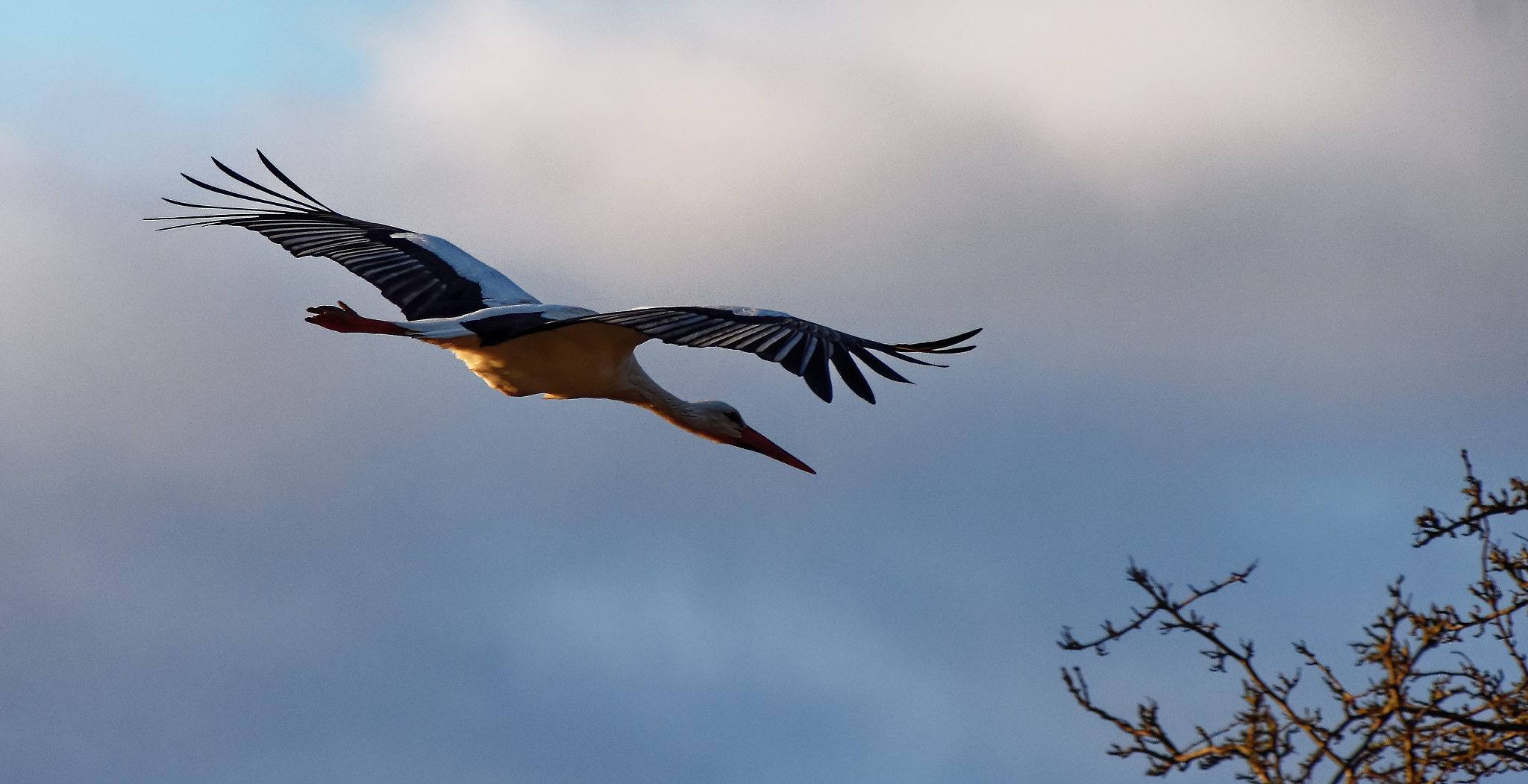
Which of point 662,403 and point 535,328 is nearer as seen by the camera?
point 535,328

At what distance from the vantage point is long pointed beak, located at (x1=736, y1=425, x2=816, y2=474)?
355 inches

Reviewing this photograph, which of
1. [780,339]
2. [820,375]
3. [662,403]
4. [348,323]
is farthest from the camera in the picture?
[662,403]

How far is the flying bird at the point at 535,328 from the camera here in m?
6.27

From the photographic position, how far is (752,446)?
29.8 ft

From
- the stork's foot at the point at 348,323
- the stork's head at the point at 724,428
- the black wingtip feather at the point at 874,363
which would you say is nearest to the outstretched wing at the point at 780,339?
the black wingtip feather at the point at 874,363

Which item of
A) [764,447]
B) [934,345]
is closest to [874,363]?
[934,345]

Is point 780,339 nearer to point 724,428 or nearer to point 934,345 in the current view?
point 934,345

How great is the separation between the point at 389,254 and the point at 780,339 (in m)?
4.35

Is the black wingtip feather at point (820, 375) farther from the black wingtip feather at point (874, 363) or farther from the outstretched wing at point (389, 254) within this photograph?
the outstretched wing at point (389, 254)

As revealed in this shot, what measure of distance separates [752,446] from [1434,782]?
522 centimetres

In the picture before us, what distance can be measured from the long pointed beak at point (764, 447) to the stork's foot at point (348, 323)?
243 centimetres

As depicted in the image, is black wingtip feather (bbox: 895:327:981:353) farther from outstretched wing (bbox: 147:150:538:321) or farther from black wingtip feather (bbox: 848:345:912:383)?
outstretched wing (bbox: 147:150:538:321)

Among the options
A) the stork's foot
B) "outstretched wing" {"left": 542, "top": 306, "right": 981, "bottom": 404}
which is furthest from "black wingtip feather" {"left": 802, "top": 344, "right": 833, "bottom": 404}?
the stork's foot

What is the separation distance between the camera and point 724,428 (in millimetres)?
9102
